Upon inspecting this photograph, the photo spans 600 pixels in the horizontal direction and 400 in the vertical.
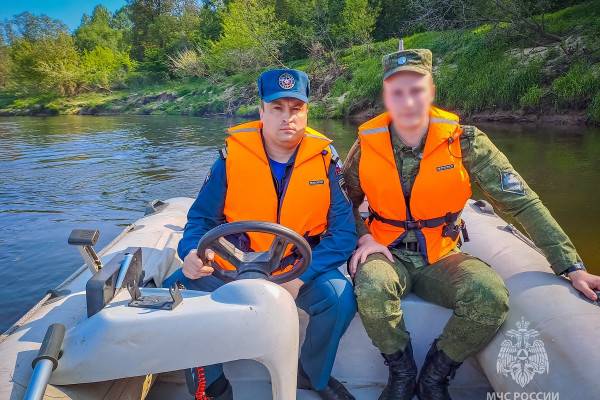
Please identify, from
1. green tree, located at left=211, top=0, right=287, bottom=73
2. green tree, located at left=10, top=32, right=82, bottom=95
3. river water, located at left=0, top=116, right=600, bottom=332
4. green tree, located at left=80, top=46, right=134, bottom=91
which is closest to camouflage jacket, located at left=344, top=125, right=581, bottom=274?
river water, located at left=0, top=116, right=600, bottom=332

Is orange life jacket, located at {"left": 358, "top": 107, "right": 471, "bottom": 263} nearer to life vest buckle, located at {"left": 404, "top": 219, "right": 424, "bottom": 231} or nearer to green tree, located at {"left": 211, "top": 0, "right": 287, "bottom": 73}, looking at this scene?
life vest buckle, located at {"left": 404, "top": 219, "right": 424, "bottom": 231}

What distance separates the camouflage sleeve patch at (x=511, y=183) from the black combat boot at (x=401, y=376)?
2.80 ft

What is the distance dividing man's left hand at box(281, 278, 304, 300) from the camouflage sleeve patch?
1035 millimetres

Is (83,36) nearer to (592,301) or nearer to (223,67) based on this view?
(223,67)

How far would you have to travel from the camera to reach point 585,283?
1.97 meters

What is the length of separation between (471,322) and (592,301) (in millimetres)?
476

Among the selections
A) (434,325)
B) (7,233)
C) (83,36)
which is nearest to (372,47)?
(7,233)

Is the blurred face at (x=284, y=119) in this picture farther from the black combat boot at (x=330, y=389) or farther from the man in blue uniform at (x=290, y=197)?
the black combat boot at (x=330, y=389)

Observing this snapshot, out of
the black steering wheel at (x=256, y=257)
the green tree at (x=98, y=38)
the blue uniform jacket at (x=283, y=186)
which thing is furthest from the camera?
the green tree at (x=98, y=38)

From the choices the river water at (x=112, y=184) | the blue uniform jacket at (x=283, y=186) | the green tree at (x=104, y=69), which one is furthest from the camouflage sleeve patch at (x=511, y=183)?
the green tree at (x=104, y=69)

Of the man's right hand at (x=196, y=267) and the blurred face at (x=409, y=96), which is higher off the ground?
the blurred face at (x=409, y=96)

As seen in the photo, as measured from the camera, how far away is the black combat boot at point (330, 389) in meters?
2.12

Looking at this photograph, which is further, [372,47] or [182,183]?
[372,47]

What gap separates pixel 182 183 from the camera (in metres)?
7.78
